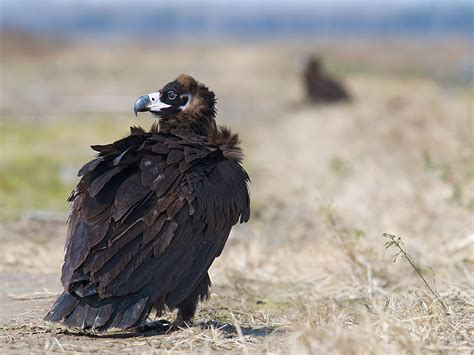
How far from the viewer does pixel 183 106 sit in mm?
7531

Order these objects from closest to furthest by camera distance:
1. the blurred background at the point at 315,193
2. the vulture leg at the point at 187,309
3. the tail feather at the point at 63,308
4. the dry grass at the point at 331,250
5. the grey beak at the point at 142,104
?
the dry grass at the point at 331,250 → the tail feather at the point at 63,308 → the vulture leg at the point at 187,309 → the grey beak at the point at 142,104 → the blurred background at the point at 315,193

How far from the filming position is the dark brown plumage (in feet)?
20.4

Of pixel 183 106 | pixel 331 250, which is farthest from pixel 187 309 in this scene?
pixel 331 250

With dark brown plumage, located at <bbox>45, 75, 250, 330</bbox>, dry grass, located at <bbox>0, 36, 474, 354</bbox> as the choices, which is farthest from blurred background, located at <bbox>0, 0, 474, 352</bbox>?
dark brown plumage, located at <bbox>45, 75, 250, 330</bbox>

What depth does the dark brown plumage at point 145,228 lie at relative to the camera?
621 cm

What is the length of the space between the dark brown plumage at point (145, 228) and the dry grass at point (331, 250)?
0.77ft

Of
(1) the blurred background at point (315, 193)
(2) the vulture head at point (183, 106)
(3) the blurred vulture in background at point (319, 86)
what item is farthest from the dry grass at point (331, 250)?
(2) the vulture head at point (183, 106)

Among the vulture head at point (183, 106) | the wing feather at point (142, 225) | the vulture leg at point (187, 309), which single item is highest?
the vulture head at point (183, 106)

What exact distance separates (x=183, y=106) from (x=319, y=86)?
52.1ft

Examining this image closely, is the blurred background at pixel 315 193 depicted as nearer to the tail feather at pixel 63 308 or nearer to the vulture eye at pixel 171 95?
the tail feather at pixel 63 308

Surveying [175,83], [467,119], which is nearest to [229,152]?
[175,83]

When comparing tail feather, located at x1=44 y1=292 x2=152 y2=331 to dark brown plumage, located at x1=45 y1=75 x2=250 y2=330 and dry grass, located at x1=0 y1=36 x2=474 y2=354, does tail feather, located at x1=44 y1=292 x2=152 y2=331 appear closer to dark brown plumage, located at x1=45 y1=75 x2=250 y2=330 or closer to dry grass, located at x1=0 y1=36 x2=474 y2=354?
dark brown plumage, located at x1=45 y1=75 x2=250 y2=330

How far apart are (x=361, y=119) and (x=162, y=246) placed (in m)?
12.0

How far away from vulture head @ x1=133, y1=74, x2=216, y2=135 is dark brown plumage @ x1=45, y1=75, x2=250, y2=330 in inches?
19.8
